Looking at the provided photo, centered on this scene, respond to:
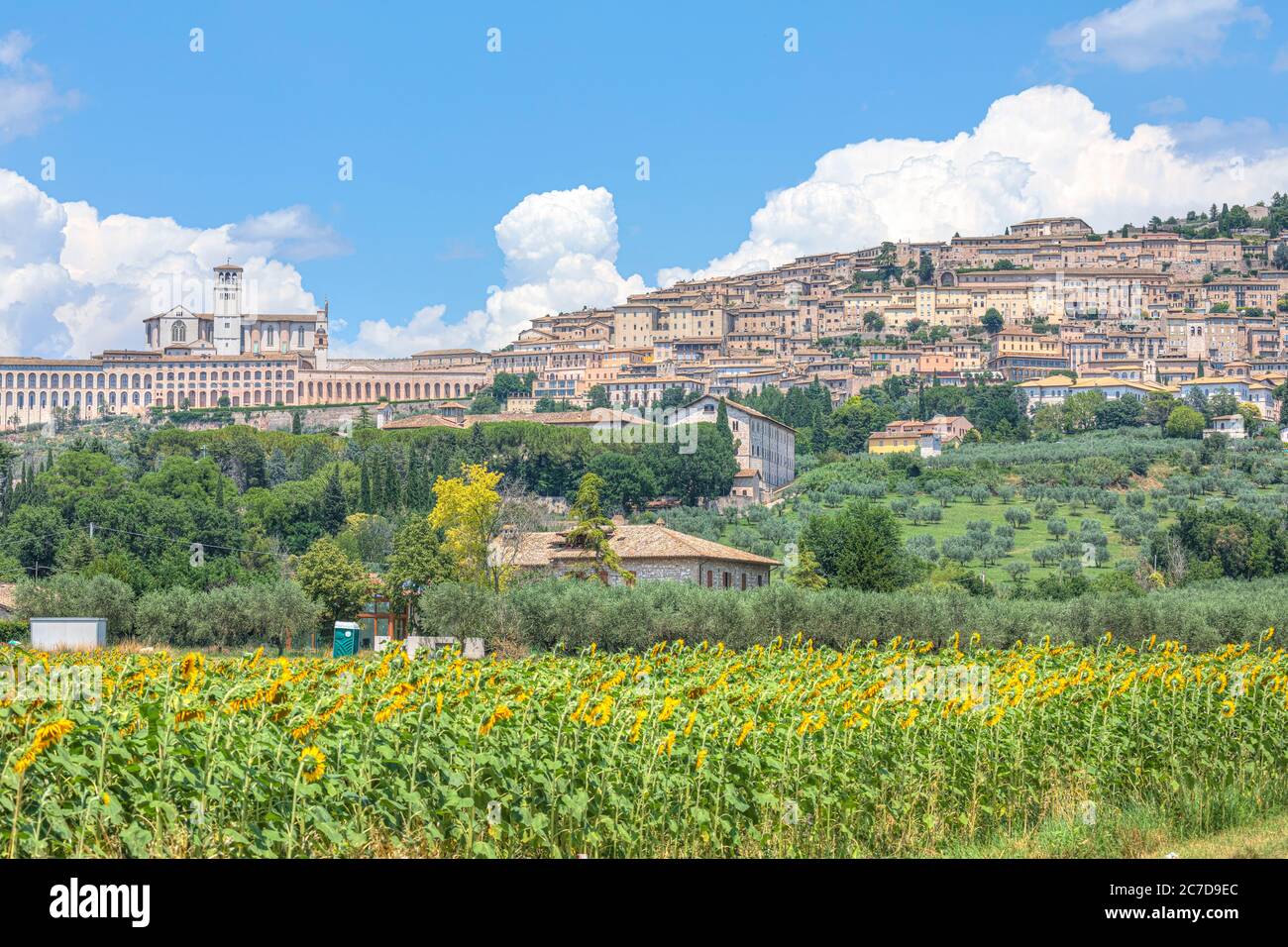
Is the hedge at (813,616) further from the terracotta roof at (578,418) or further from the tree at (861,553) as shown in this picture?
the terracotta roof at (578,418)

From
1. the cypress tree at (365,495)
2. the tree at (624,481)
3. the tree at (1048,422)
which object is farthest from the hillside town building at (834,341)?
the cypress tree at (365,495)

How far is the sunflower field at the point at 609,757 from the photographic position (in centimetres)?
679

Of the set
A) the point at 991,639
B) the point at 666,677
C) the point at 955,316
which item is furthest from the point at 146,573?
the point at 955,316

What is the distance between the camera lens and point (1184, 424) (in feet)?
380

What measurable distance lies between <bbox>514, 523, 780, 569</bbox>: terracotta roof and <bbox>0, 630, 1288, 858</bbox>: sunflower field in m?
28.1

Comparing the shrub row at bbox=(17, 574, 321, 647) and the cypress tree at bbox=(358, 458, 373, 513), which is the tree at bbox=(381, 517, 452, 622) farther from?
the cypress tree at bbox=(358, 458, 373, 513)

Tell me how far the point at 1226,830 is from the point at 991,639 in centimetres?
1892

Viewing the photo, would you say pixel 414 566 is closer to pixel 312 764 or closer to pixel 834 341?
pixel 312 764

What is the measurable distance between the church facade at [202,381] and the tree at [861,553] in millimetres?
98049

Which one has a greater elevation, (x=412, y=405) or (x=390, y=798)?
(x=412, y=405)
